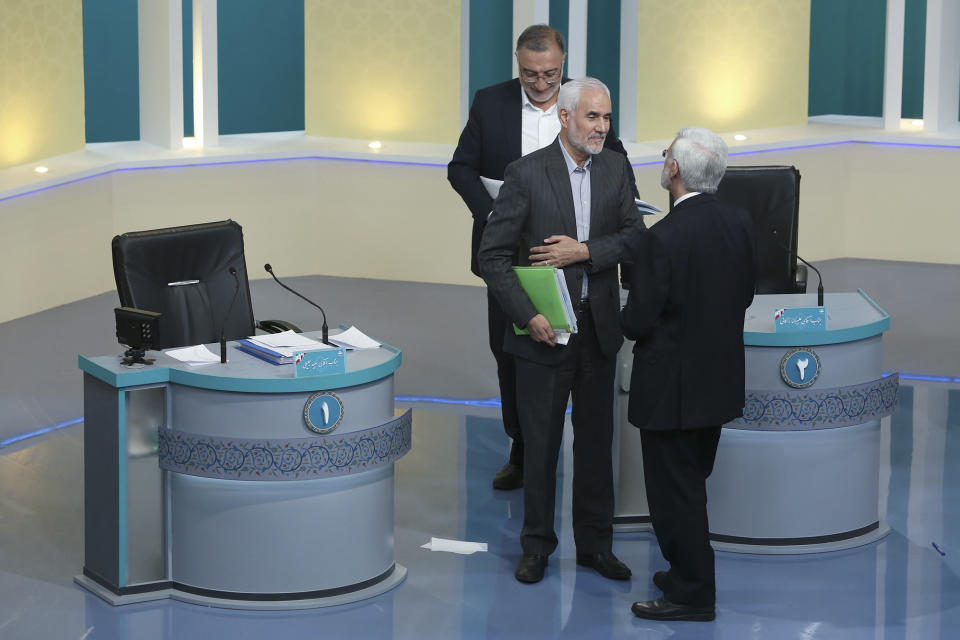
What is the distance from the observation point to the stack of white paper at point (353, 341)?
4.67 m

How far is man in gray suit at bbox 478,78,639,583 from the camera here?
4.44 meters

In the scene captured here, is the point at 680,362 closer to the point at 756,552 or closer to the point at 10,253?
the point at 756,552

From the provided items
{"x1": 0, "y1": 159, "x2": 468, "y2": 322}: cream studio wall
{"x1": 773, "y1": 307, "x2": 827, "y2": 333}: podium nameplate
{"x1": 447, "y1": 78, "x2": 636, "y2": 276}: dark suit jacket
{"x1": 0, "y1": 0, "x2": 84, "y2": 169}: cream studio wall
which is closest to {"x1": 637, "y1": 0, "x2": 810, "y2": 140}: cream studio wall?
{"x1": 0, "y1": 159, "x2": 468, "y2": 322}: cream studio wall

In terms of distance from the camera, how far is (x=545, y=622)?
4410 mm

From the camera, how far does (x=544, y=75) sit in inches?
202

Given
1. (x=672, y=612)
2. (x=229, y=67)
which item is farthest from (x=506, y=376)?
(x=229, y=67)

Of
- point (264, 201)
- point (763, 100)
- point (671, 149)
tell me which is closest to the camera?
point (671, 149)

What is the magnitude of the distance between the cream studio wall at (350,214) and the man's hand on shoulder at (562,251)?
417 cm

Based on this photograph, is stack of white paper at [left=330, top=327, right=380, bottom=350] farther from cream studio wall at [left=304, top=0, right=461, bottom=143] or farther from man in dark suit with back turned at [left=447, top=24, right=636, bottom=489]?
cream studio wall at [left=304, top=0, right=461, bottom=143]

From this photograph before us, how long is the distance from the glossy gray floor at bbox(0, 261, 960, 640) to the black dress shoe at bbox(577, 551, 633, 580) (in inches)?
1.5

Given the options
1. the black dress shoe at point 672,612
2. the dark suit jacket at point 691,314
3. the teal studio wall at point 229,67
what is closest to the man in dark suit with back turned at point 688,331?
Result: the dark suit jacket at point 691,314

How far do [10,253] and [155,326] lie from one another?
3.70 metres

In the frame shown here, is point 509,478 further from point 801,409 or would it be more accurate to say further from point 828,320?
point 828,320

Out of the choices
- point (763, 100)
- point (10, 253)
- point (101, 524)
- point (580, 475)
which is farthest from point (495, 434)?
point (763, 100)
